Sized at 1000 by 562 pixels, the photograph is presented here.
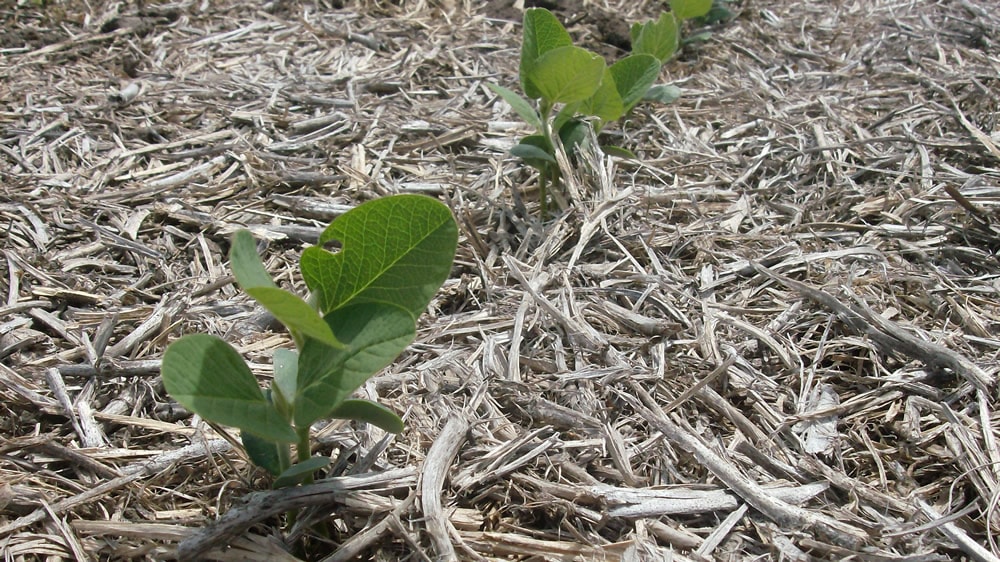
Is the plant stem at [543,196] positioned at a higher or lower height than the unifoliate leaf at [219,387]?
lower

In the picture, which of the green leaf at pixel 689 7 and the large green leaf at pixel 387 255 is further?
the green leaf at pixel 689 7

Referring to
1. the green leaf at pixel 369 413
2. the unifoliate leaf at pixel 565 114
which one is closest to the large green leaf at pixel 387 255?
the green leaf at pixel 369 413

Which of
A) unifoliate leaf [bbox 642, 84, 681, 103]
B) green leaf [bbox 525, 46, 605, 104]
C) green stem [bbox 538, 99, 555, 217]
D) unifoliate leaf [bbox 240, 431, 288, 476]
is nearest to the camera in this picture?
unifoliate leaf [bbox 240, 431, 288, 476]

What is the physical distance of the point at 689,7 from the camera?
2.36m

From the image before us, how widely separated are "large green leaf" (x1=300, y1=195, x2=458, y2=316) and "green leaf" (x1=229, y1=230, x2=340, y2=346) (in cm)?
6

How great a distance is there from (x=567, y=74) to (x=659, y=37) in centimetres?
68

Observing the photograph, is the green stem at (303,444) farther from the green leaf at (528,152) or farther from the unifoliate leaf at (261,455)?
the green leaf at (528,152)

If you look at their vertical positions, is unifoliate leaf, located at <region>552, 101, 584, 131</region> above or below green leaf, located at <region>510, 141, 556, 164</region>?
above

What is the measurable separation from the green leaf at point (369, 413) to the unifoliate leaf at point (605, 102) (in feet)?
3.26

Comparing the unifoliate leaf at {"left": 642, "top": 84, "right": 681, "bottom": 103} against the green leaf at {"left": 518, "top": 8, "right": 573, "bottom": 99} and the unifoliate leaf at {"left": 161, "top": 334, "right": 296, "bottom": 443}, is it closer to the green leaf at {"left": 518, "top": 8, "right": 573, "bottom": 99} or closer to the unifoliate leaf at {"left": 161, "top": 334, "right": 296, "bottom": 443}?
the green leaf at {"left": 518, "top": 8, "right": 573, "bottom": 99}

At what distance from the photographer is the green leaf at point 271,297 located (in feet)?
2.42

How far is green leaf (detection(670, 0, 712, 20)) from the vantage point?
7.72 feet

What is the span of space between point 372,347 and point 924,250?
3.93 feet

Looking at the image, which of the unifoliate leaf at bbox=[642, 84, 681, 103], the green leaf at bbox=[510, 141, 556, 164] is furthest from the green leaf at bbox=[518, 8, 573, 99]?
the unifoliate leaf at bbox=[642, 84, 681, 103]
